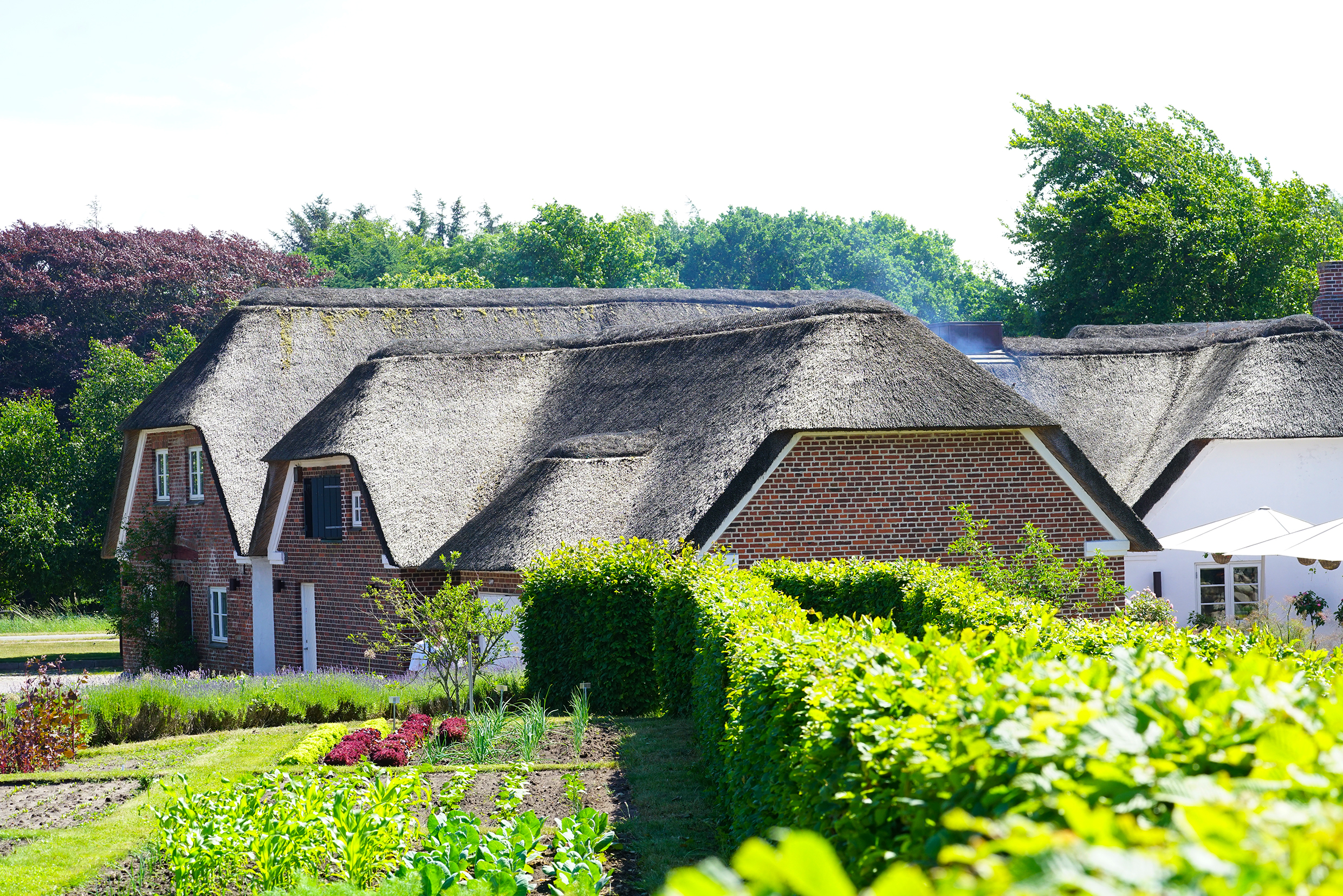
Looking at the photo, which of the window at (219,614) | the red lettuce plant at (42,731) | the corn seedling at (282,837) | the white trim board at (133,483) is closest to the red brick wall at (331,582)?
the window at (219,614)

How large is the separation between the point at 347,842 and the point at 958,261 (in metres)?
74.7

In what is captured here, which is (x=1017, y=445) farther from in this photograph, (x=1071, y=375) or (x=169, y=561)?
(x=169, y=561)

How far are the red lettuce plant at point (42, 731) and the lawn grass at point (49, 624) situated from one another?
23.9 metres

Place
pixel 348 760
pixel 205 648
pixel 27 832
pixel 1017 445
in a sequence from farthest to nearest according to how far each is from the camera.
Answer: pixel 205 648
pixel 1017 445
pixel 348 760
pixel 27 832

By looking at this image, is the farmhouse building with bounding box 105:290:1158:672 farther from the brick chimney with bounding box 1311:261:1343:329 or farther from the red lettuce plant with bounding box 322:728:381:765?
the brick chimney with bounding box 1311:261:1343:329

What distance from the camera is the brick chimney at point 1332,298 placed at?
30.1 meters

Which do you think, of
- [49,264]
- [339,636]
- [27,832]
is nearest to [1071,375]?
[339,636]

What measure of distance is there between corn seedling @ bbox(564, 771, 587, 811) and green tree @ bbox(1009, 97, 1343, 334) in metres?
37.2

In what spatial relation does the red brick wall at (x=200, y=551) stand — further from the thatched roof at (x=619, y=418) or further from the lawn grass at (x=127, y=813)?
the lawn grass at (x=127, y=813)

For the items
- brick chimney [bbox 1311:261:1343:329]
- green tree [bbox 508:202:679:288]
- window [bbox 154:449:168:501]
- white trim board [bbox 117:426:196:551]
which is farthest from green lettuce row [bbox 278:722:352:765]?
green tree [bbox 508:202:679:288]

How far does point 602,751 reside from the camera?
36.2ft

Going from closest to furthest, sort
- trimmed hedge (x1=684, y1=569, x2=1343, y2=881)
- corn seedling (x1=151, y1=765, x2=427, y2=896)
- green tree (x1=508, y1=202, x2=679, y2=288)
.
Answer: trimmed hedge (x1=684, y1=569, x2=1343, y2=881) < corn seedling (x1=151, y1=765, x2=427, y2=896) < green tree (x1=508, y1=202, x2=679, y2=288)

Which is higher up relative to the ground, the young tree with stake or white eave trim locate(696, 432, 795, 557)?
white eave trim locate(696, 432, 795, 557)

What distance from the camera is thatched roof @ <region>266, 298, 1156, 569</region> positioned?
1725 cm
